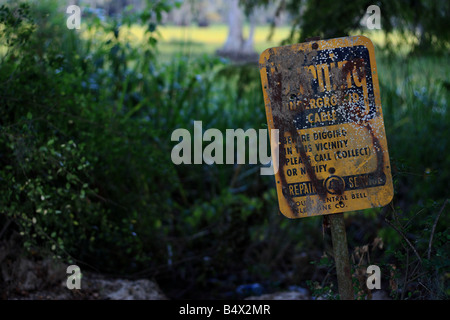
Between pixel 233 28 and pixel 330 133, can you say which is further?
pixel 233 28

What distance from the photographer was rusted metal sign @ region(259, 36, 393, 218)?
6.98 feet

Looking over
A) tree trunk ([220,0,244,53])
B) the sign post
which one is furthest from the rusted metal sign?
tree trunk ([220,0,244,53])

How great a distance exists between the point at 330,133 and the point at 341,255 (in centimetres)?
49

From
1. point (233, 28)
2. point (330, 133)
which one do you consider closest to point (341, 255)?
point (330, 133)

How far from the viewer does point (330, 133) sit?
2.13 meters

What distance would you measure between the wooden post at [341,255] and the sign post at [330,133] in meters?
0.08

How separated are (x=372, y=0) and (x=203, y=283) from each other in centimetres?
227

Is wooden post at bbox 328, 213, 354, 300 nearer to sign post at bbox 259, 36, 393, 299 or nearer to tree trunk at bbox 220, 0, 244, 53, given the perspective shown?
sign post at bbox 259, 36, 393, 299

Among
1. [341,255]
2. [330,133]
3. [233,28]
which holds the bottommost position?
[341,255]

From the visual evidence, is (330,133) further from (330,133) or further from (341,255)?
(341,255)

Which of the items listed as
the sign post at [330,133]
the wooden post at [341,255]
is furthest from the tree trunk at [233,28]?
the wooden post at [341,255]

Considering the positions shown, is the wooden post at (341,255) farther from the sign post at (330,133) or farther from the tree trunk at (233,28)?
the tree trunk at (233,28)

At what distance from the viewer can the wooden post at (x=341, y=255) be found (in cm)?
219

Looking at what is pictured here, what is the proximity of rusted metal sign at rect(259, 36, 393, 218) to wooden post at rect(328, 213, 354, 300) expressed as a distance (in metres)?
0.09
